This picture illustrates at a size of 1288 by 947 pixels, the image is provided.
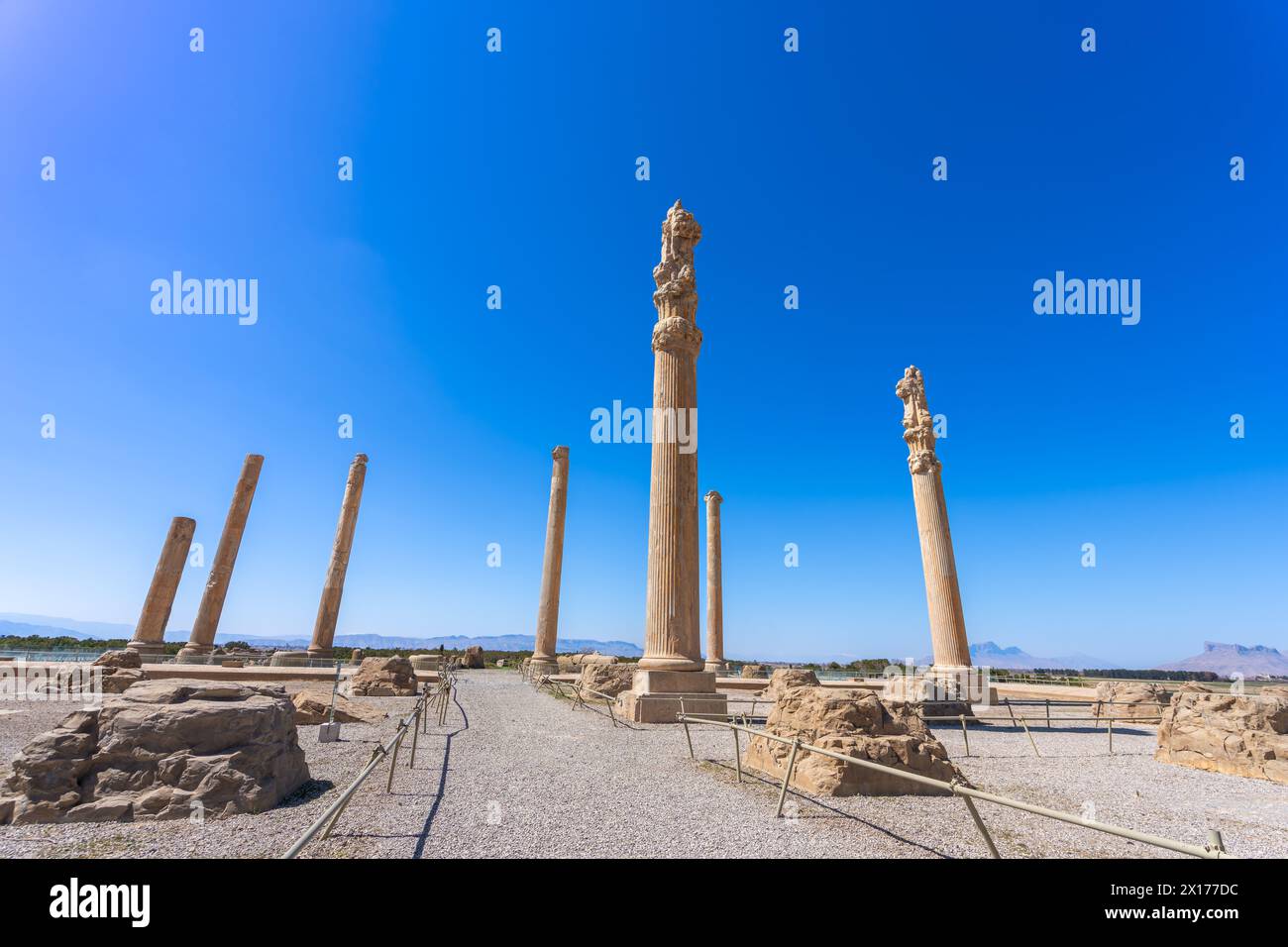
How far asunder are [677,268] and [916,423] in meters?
11.0

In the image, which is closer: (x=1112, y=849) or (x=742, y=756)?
(x=1112, y=849)

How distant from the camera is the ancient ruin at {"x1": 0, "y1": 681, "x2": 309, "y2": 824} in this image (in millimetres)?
5465

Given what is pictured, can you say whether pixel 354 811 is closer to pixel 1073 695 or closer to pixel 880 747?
pixel 880 747

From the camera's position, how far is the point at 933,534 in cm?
2038

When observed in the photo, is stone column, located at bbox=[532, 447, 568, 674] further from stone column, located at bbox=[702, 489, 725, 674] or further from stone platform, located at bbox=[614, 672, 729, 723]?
stone platform, located at bbox=[614, 672, 729, 723]

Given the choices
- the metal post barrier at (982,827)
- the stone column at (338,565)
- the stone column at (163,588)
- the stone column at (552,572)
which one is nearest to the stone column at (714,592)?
the stone column at (552,572)

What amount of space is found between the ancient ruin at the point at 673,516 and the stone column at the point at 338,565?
2323cm

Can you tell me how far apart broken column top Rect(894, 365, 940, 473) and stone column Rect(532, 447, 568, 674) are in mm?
17600

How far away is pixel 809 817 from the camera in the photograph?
6.00m

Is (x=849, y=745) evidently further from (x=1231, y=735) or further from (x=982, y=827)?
(x=1231, y=735)

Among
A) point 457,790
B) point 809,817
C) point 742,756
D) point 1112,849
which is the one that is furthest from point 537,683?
point 1112,849

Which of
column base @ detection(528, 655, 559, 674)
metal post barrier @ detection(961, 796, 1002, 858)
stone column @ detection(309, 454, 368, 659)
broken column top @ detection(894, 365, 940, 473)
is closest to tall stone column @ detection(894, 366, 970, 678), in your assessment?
broken column top @ detection(894, 365, 940, 473)

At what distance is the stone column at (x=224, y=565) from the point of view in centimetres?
2705
